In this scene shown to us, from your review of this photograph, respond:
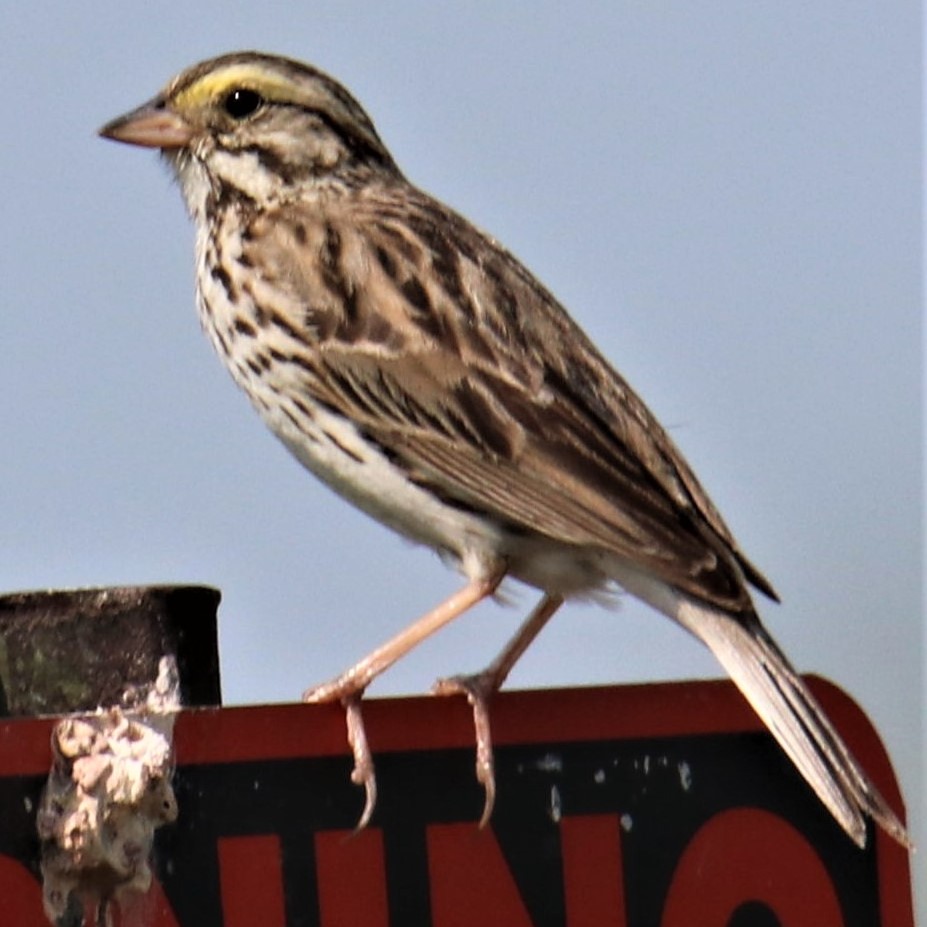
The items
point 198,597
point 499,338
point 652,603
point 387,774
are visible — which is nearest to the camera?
point 387,774

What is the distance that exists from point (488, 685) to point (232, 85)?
87.9 inches

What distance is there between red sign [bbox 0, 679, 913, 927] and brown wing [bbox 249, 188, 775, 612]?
32.4 inches

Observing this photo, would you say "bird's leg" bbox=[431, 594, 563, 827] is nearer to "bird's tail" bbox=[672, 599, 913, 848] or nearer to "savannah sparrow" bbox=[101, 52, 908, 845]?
"savannah sparrow" bbox=[101, 52, 908, 845]

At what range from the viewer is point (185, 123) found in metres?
5.16

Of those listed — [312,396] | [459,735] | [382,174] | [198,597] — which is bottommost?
[459,735]

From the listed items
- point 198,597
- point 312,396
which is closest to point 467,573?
point 312,396

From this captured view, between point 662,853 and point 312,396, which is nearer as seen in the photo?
point 662,853

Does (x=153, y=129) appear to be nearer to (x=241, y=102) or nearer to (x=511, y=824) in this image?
(x=241, y=102)

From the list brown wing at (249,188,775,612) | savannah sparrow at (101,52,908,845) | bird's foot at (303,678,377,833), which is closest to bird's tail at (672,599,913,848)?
savannah sparrow at (101,52,908,845)

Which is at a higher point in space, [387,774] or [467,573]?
[467,573]

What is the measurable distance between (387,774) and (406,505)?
142 cm

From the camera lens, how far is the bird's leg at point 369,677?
9.65ft

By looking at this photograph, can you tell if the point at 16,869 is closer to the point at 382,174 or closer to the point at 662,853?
the point at 662,853

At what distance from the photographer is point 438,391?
4.51 metres
